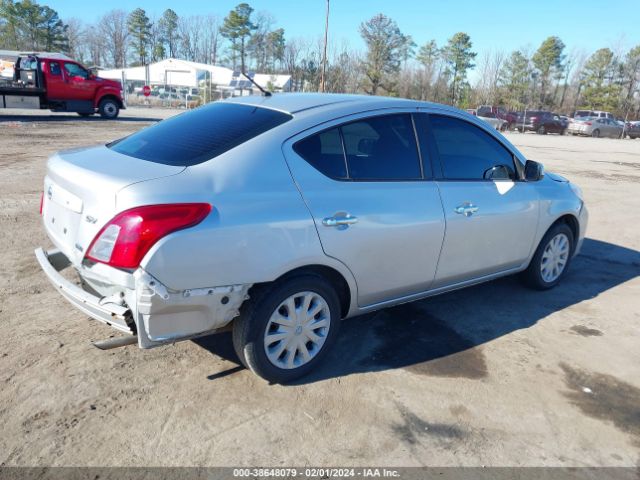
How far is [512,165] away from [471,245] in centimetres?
95

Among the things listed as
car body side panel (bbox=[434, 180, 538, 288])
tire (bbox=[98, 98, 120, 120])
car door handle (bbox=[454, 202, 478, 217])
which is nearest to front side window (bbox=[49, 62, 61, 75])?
tire (bbox=[98, 98, 120, 120])

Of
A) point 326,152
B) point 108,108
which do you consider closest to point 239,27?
point 108,108

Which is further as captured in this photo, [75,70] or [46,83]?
[75,70]

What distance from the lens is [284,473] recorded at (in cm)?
247

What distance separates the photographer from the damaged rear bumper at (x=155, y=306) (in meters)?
2.56

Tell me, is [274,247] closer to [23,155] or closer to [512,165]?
[512,165]

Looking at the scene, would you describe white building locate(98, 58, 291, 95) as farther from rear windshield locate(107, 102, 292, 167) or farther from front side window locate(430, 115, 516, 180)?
rear windshield locate(107, 102, 292, 167)

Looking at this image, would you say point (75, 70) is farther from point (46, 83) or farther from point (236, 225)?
point (236, 225)

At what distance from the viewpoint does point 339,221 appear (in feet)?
10.2

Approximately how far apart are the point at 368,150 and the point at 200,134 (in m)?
1.10

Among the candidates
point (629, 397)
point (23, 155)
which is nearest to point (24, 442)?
point (629, 397)

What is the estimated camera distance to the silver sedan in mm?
2613

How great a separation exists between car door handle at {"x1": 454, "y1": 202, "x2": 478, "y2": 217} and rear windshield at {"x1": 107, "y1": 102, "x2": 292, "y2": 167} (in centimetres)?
143

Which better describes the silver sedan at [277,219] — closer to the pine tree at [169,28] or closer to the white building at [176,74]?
the white building at [176,74]
